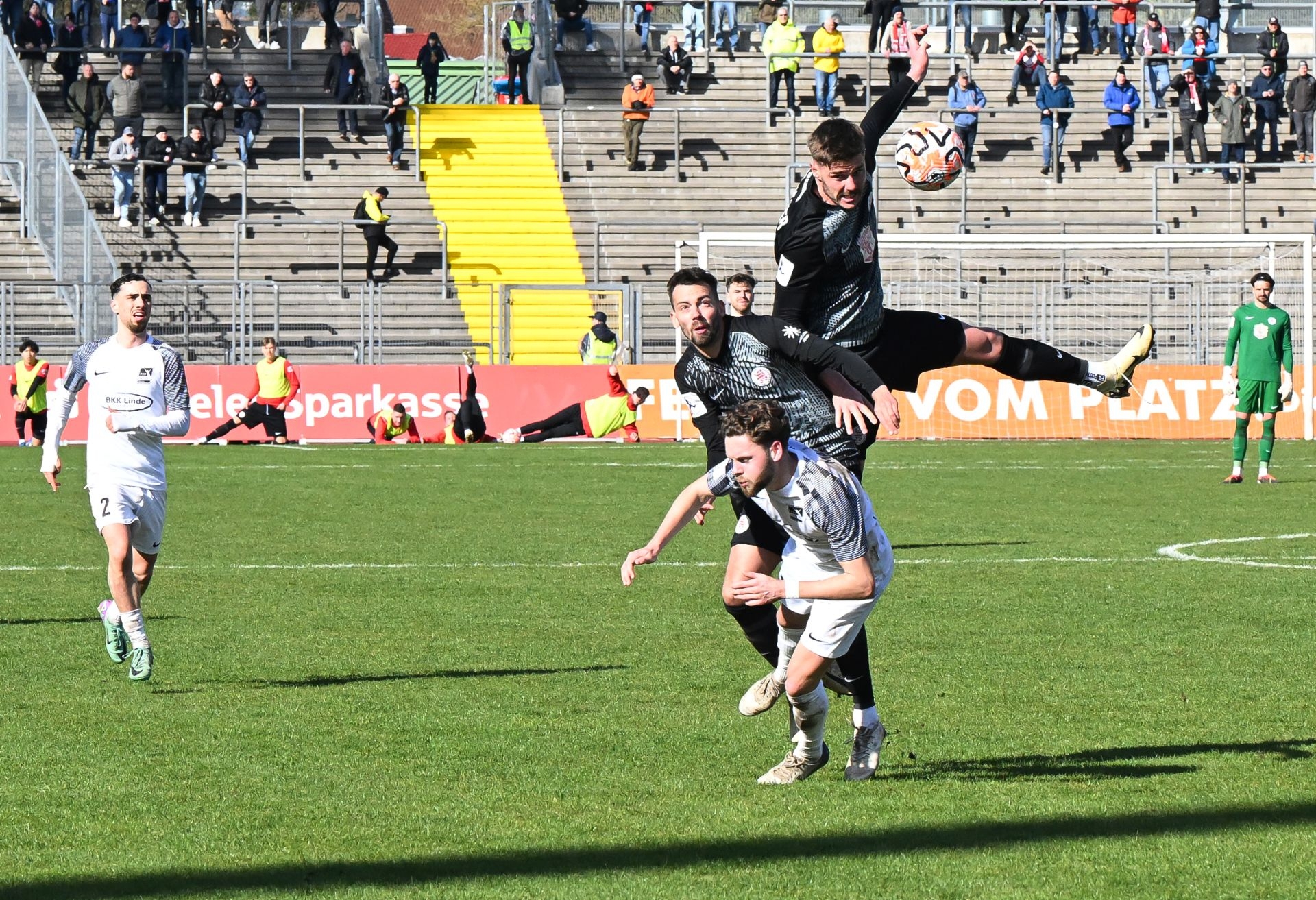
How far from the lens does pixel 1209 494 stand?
63.9ft

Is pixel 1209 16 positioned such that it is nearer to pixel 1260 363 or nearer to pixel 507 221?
pixel 507 221

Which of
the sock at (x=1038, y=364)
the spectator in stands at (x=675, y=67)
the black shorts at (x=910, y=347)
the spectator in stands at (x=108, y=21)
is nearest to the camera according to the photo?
the black shorts at (x=910, y=347)

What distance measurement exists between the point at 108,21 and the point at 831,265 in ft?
120

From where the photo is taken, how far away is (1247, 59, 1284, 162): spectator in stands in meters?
39.8

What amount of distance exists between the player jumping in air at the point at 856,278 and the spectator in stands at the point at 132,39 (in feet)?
111

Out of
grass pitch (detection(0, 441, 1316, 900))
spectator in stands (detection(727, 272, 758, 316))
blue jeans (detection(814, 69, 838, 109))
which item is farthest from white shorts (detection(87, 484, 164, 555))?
blue jeans (detection(814, 69, 838, 109))

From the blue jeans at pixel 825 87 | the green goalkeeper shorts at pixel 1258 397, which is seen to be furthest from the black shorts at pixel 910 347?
the blue jeans at pixel 825 87

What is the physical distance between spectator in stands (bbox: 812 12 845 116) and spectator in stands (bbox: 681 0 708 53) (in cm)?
350

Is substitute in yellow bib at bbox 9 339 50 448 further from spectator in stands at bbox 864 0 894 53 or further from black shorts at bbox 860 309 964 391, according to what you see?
black shorts at bbox 860 309 964 391

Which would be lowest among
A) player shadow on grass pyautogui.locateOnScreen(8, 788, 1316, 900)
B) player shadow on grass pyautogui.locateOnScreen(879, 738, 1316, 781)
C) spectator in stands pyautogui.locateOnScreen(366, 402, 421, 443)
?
spectator in stands pyautogui.locateOnScreen(366, 402, 421, 443)

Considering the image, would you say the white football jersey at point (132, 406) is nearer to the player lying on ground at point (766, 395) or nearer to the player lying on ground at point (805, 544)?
the player lying on ground at point (766, 395)

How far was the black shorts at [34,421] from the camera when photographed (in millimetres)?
29391

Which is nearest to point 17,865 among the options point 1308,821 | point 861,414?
point 861,414

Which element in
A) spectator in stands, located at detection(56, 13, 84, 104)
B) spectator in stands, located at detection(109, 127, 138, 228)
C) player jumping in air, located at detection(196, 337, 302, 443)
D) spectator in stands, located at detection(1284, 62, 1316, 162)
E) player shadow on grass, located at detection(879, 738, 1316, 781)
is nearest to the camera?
player shadow on grass, located at detection(879, 738, 1316, 781)
